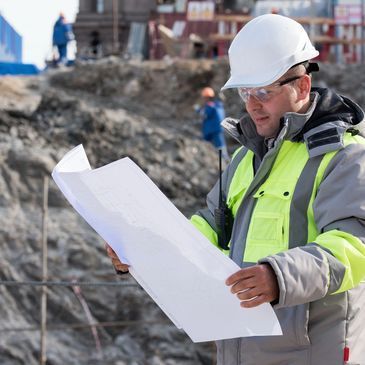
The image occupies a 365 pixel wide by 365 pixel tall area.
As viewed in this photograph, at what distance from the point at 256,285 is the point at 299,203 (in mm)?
416

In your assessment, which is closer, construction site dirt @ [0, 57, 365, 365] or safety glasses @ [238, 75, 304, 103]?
safety glasses @ [238, 75, 304, 103]

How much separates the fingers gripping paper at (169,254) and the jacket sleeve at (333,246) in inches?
4.9

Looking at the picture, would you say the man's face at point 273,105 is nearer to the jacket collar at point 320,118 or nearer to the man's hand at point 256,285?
the jacket collar at point 320,118

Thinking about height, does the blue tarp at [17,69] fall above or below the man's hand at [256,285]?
below

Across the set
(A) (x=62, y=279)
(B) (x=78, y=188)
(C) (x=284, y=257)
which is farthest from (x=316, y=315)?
(A) (x=62, y=279)

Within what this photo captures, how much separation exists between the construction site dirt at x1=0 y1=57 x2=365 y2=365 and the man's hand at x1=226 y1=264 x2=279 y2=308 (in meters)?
8.94

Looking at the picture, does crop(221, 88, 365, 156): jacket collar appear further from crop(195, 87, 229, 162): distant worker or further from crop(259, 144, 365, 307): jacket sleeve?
crop(195, 87, 229, 162): distant worker

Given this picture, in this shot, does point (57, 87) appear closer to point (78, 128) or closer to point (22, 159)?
point (78, 128)

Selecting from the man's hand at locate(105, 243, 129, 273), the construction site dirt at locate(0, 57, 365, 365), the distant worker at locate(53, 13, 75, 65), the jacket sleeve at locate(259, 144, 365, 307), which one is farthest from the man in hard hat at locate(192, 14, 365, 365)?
the distant worker at locate(53, 13, 75, 65)

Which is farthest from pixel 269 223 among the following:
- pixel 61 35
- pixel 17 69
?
pixel 61 35

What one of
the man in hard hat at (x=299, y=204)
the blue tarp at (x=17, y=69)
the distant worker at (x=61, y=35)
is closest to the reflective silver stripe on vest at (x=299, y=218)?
the man in hard hat at (x=299, y=204)

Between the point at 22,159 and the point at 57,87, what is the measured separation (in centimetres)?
466

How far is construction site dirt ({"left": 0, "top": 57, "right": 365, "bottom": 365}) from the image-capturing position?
15.1 m

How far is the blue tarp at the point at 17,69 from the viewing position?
19592 mm
